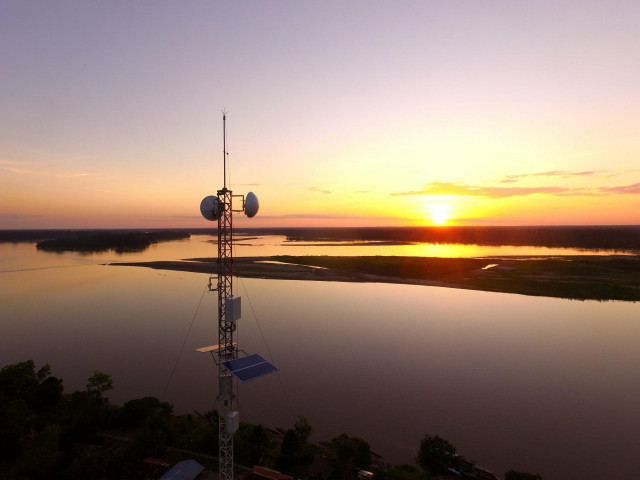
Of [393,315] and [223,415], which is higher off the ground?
[223,415]

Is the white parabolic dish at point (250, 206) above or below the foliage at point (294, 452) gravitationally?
above

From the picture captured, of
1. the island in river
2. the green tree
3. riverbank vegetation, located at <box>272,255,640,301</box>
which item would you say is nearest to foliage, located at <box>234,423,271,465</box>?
the green tree

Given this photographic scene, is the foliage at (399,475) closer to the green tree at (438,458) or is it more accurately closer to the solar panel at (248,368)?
the green tree at (438,458)

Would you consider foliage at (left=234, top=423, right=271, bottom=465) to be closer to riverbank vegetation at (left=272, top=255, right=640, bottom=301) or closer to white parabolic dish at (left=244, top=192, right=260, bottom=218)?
white parabolic dish at (left=244, top=192, right=260, bottom=218)

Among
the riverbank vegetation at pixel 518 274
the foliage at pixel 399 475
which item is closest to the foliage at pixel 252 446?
the foliage at pixel 399 475

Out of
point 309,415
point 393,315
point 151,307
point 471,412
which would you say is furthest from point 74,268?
point 471,412

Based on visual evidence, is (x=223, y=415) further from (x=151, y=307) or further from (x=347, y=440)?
(x=151, y=307)
